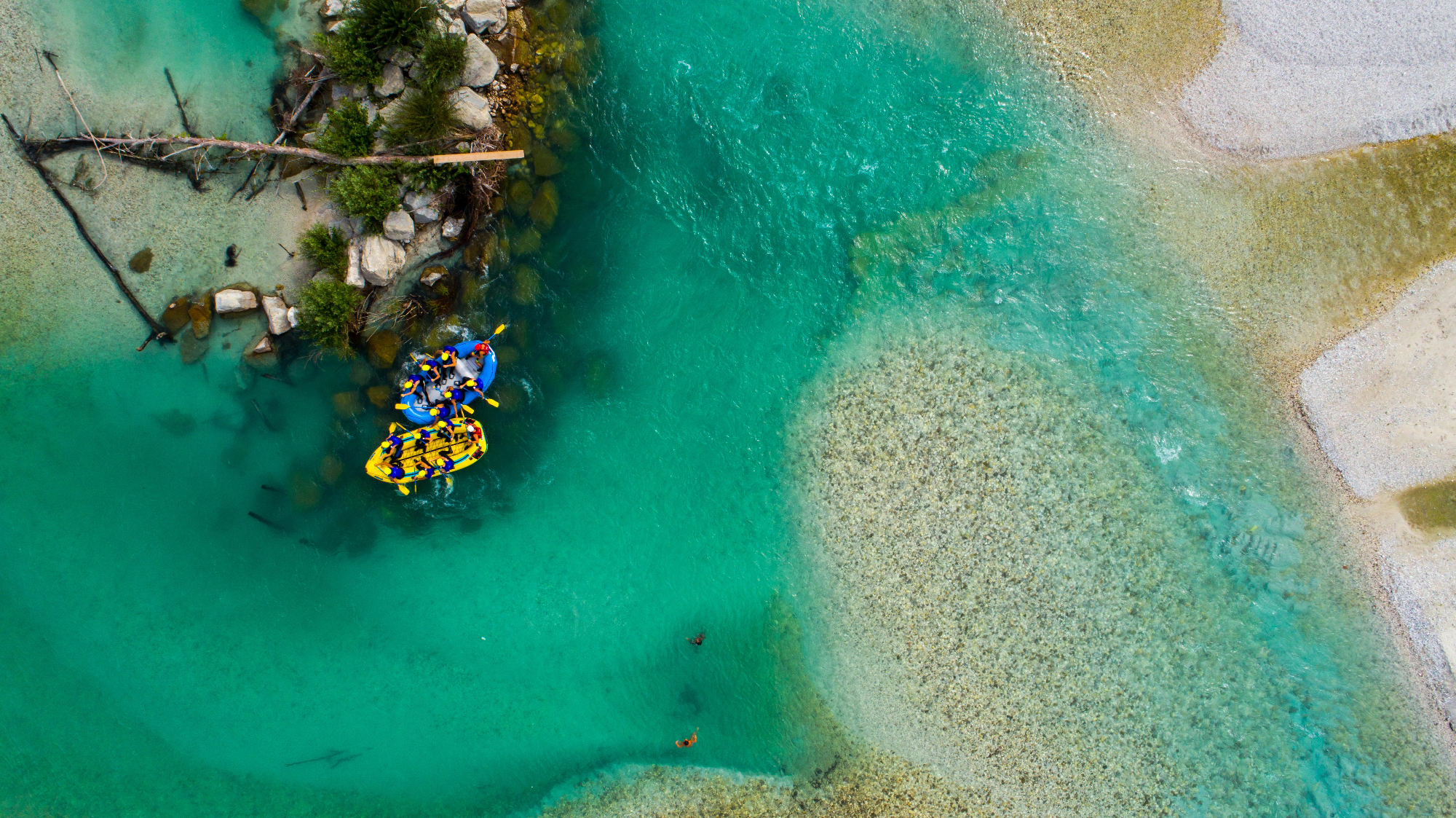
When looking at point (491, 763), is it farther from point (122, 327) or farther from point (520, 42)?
point (520, 42)

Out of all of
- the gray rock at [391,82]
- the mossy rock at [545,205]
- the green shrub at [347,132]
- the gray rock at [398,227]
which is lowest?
the gray rock at [398,227]

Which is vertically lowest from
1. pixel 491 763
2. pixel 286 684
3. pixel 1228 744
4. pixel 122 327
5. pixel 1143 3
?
pixel 286 684

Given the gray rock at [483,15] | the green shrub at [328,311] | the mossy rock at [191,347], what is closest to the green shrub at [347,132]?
the green shrub at [328,311]

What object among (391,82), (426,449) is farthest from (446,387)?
(391,82)

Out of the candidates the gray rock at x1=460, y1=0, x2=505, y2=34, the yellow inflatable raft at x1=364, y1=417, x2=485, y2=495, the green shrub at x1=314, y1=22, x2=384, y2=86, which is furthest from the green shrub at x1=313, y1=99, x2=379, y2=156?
the yellow inflatable raft at x1=364, y1=417, x2=485, y2=495

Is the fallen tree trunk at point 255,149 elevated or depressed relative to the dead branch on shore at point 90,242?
elevated

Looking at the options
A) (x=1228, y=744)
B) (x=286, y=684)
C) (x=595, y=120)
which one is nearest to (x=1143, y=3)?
(x=595, y=120)

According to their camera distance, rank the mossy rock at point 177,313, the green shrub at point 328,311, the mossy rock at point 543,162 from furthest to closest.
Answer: the mossy rock at point 543,162 < the mossy rock at point 177,313 < the green shrub at point 328,311

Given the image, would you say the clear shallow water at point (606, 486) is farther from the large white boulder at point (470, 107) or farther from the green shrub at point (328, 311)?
the large white boulder at point (470, 107)
